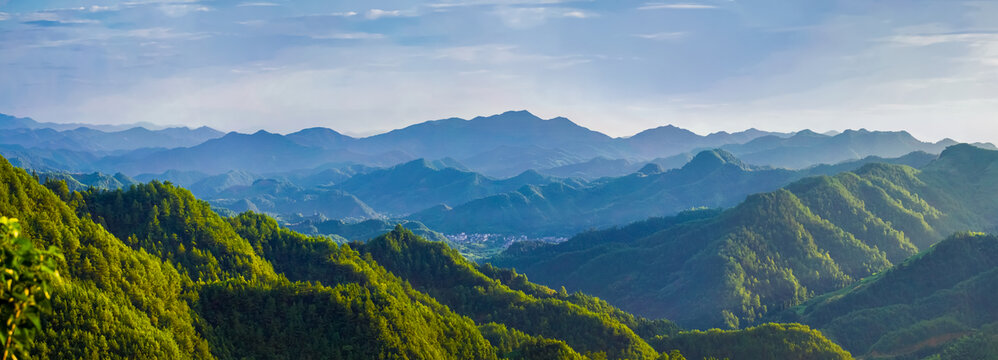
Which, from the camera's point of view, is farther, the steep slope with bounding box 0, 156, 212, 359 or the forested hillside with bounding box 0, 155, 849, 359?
the forested hillside with bounding box 0, 155, 849, 359

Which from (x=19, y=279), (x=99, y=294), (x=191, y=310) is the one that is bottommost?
(x=191, y=310)

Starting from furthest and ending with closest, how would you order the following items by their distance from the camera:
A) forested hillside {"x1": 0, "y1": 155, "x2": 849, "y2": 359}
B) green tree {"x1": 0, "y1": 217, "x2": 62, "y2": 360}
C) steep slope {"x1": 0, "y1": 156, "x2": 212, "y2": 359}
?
forested hillside {"x1": 0, "y1": 155, "x2": 849, "y2": 359}, steep slope {"x1": 0, "y1": 156, "x2": 212, "y2": 359}, green tree {"x1": 0, "y1": 217, "x2": 62, "y2": 360}

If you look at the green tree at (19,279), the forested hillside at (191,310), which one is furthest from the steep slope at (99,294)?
the green tree at (19,279)

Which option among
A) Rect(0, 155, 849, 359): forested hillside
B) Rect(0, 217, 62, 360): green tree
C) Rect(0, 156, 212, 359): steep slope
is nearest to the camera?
Rect(0, 217, 62, 360): green tree

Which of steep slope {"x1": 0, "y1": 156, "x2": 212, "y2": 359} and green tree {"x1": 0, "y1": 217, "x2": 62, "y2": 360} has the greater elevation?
green tree {"x1": 0, "y1": 217, "x2": 62, "y2": 360}

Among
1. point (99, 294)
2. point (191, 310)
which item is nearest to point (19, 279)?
point (99, 294)

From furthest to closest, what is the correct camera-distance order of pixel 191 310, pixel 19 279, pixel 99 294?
pixel 191 310 < pixel 99 294 < pixel 19 279

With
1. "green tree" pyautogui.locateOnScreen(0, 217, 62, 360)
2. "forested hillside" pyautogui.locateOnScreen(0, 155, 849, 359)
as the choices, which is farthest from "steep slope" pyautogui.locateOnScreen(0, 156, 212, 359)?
"green tree" pyautogui.locateOnScreen(0, 217, 62, 360)

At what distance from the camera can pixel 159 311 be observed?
121 metres

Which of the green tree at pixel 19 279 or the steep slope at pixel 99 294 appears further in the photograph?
the steep slope at pixel 99 294

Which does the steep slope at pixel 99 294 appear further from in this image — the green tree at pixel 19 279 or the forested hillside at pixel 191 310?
the green tree at pixel 19 279

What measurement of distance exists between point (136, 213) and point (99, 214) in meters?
8.45

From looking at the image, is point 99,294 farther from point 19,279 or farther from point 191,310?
point 19,279

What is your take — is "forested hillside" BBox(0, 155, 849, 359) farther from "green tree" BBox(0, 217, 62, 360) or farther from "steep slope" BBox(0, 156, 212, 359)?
"green tree" BBox(0, 217, 62, 360)
